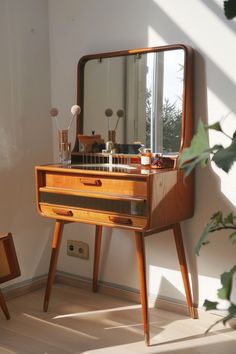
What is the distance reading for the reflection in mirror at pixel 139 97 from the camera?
214 cm

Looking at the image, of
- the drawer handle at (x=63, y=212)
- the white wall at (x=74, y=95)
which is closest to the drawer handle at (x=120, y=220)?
the drawer handle at (x=63, y=212)

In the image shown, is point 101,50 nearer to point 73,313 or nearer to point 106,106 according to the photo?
point 106,106

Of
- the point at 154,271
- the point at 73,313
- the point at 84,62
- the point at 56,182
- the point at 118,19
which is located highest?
the point at 118,19

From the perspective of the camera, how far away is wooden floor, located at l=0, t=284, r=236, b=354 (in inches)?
76.0

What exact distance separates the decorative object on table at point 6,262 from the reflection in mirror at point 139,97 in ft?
2.36

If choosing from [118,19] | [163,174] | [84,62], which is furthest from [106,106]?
[163,174]

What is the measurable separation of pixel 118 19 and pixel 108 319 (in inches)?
59.8

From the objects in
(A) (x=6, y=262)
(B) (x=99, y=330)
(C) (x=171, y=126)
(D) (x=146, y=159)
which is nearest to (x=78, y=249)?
(A) (x=6, y=262)

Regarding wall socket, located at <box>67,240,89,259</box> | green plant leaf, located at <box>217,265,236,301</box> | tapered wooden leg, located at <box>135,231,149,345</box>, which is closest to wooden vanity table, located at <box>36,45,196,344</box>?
tapered wooden leg, located at <box>135,231,149,345</box>

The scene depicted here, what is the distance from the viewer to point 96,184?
6.69ft

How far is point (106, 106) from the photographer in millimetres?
2389

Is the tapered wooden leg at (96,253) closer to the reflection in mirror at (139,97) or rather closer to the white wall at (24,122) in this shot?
the white wall at (24,122)

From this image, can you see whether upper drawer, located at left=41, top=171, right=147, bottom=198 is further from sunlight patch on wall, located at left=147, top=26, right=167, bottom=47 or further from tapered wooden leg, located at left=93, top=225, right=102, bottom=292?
sunlight patch on wall, located at left=147, top=26, right=167, bottom=47

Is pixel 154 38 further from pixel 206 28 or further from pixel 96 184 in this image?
pixel 96 184
